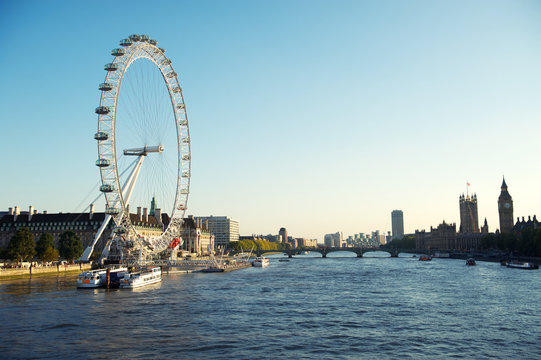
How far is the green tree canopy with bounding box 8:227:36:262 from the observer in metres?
88.4

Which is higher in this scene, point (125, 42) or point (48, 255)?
point (125, 42)

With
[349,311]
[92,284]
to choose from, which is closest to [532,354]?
[349,311]

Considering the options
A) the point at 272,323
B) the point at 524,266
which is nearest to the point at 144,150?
the point at 272,323

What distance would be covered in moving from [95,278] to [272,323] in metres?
39.2

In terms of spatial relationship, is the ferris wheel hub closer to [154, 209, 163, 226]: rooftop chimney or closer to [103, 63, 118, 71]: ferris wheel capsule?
[103, 63, 118, 71]: ferris wheel capsule

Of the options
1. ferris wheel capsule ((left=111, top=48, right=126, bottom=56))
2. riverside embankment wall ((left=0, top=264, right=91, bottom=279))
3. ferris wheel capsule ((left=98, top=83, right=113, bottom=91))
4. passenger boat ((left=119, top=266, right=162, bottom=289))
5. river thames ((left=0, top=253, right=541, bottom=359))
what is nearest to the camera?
river thames ((left=0, top=253, right=541, bottom=359))

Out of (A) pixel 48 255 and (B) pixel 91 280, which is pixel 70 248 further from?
(B) pixel 91 280

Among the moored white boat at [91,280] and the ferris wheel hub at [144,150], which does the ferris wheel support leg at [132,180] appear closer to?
the ferris wheel hub at [144,150]

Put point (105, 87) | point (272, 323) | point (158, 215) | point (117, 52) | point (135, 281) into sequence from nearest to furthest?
1. point (272, 323)
2. point (135, 281)
3. point (105, 87)
4. point (117, 52)
5. point (158, 215)

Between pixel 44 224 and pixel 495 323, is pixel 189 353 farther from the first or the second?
pixel 44 224

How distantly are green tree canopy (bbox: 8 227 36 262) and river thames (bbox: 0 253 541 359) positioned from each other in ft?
86.5

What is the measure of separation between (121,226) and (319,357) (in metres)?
63.0

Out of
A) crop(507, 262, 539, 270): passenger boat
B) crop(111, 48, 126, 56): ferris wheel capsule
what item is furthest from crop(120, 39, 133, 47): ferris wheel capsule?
crop(507, 262, 539, 270): passenger boat

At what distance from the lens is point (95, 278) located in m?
69.2
